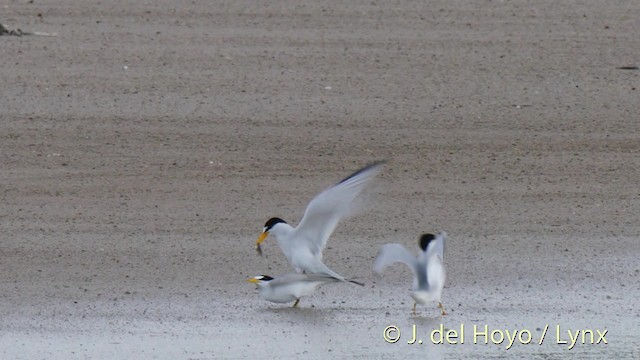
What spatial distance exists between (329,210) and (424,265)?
0.66 metres

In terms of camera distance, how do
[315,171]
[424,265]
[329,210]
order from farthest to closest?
1. [315,171]
2. [329,210]
3. [424,265]

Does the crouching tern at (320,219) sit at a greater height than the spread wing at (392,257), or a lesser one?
greater

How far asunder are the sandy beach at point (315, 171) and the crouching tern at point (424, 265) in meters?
0.19

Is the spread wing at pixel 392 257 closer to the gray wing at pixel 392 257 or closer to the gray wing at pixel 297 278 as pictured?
the gray wing at pixel 392 257

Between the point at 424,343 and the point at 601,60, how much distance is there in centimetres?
608

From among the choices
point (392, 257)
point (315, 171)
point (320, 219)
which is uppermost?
point (315, 171)

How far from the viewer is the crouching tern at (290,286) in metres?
7.73

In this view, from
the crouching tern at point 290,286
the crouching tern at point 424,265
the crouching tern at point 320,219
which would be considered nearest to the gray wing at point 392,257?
the crouching tern at point 424,265

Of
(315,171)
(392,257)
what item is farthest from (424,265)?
(315,171)

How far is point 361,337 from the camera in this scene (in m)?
7.30

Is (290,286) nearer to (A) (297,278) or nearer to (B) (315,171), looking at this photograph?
(A) (297,278)

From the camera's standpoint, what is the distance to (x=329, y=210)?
797cm

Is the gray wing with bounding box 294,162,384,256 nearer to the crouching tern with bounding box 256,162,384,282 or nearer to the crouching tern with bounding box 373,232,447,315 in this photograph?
the crouching tern with bounding box 256,162,384,282

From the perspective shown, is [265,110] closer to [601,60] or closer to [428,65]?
[428,65]
